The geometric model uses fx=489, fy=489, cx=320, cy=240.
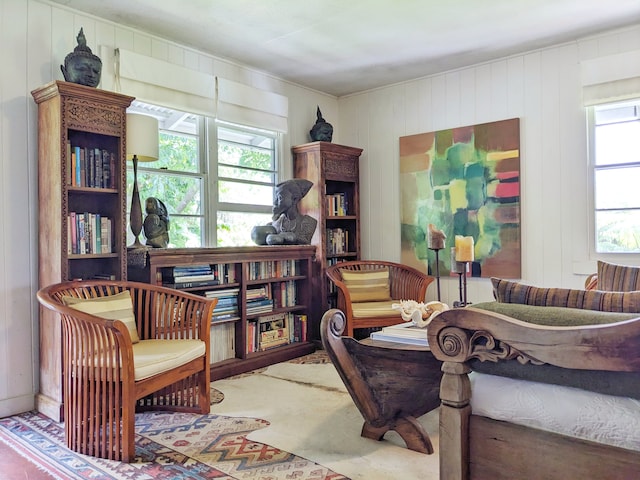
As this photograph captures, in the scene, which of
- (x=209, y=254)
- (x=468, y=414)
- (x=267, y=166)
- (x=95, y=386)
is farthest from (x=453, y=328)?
(x=267, y=166)

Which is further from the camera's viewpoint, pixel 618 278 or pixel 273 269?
pixel 273 269

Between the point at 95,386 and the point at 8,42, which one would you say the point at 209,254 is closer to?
the point at 95,386

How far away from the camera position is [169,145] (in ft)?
12.0

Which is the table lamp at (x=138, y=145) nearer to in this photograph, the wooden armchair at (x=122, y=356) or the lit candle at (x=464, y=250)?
the wooden armchair at (x=122, y=356)

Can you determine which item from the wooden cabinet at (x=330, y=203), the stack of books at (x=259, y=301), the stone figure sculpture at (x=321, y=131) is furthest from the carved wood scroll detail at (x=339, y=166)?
the stack of books at (x=259, y=301)

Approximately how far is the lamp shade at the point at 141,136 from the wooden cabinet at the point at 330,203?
1.64m

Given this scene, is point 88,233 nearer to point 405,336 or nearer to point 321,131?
point 405,336

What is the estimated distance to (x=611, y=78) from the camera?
3559 millimetres

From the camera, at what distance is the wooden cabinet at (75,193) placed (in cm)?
271

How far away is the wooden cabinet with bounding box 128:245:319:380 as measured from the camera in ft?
10.8

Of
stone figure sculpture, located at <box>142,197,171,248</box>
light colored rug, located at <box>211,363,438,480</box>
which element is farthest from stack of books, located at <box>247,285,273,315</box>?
stone figure sculpture, located at <box>142,197,171,248</box>

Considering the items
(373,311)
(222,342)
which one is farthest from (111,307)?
(373,311)

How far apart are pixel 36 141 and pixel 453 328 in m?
2.76

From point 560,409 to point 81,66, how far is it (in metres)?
2.90
